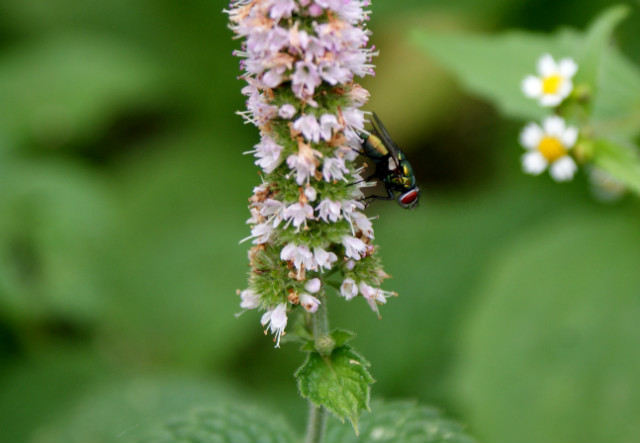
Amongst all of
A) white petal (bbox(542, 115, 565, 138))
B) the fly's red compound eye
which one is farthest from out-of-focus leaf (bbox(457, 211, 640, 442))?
the fly's red compound eye

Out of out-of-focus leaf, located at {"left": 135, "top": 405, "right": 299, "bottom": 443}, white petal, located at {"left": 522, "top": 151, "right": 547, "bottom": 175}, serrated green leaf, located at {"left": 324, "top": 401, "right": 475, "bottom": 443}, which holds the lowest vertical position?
out-of-focus leaf, located at {"left": 135, "top": 405, "right": 299, "bottom": 443}

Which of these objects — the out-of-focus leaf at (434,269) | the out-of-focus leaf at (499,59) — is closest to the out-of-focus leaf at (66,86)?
the out-of-focus leaf at (434,269)

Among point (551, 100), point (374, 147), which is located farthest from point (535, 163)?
point (374, 147)

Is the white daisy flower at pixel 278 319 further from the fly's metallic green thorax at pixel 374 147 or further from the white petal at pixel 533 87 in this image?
the white petal at pixel 533 87

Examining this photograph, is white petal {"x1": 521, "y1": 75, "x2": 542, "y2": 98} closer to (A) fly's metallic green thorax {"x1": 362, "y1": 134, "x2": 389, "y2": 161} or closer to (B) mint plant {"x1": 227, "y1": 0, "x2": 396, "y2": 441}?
(A) fly's metallic green thorax {"x1": 362, "y1": 134, "x2": 389, "y2": 161}

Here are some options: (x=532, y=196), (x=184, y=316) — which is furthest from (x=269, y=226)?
(x=532, y=196)

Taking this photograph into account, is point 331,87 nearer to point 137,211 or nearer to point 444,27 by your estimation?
point 137,211
